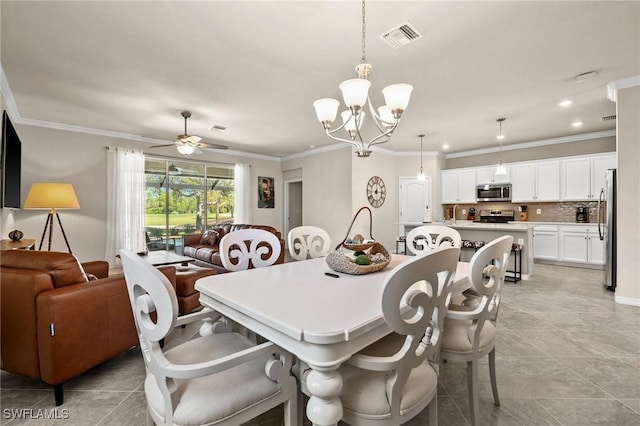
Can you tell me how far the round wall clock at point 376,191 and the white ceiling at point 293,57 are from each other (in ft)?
7.40

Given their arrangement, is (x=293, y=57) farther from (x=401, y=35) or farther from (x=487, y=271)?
(x=487, y=271)

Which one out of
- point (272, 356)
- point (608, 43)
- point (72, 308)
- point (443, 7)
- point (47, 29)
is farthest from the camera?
point (608, 43)

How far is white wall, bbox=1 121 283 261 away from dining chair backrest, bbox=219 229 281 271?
14.5ft

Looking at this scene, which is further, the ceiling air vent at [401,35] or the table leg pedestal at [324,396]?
the ceiling air vent at [401,35]

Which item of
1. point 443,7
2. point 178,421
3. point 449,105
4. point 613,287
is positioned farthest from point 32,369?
point 613,287

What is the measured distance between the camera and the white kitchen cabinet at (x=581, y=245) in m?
5.25

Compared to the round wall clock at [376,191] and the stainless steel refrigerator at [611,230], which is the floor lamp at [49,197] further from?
the stainless steel refrigerator at [611,230]

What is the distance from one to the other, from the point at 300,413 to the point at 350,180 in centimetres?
519

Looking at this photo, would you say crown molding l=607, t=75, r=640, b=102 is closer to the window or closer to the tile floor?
the tile floor

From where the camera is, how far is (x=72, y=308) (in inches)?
66.8

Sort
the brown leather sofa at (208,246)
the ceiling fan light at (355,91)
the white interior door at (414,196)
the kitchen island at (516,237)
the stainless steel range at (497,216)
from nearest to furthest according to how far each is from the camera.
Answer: the ceiling fan light at (355,91), the kitchen island at (516,237), the brown leather sofa at (208,246), the stainless steel range at (497,216), the white interior door at (414,196)

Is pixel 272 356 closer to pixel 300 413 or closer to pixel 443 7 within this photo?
pixel 300 413

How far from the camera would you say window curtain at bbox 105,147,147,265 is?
17.4 ft

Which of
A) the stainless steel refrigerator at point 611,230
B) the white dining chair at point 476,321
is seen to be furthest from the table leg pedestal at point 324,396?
the stainless steel refrigerator at point 611,230
